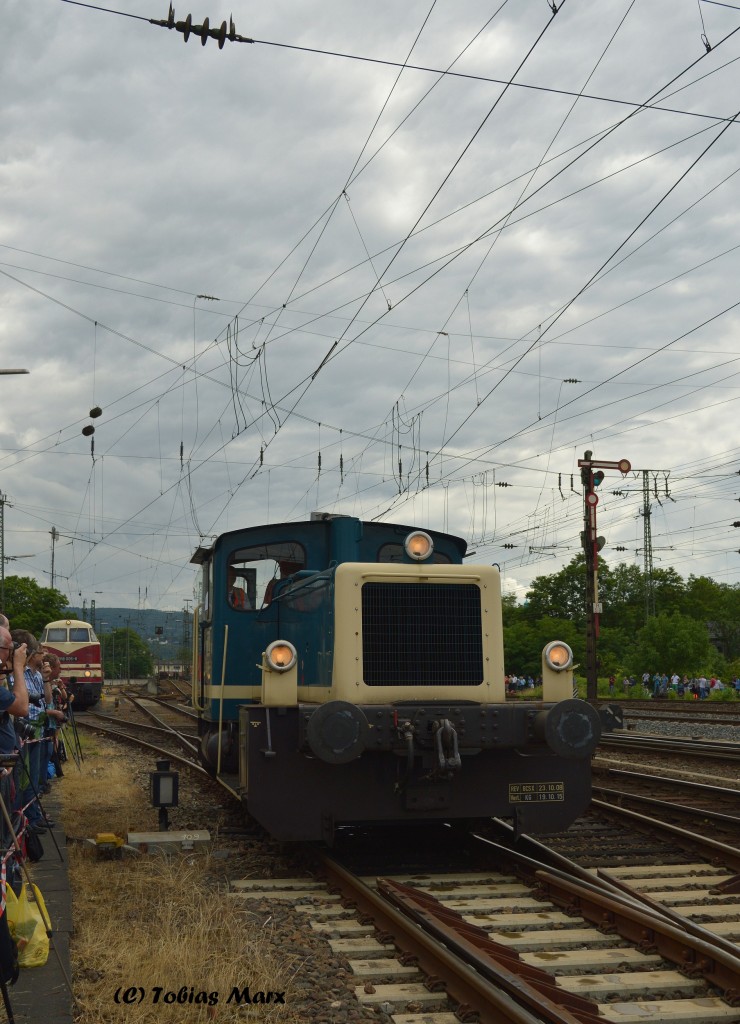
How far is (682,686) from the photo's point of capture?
4388cm

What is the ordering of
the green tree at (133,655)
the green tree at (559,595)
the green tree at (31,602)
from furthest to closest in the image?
1. the green tree at (133,655)
2. the green tree at (559,595)
3. the green tree at (31,602)

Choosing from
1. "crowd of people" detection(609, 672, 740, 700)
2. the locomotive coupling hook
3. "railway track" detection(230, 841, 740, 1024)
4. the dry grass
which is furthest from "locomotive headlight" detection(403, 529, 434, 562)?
"crowd of people" detection(609, 672, 740, 700)

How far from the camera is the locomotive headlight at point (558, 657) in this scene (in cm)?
798

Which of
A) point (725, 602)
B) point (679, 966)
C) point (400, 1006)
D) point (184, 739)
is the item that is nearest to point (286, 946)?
point (400, 1006)

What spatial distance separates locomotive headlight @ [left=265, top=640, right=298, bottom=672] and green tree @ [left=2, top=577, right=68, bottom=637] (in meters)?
65.6

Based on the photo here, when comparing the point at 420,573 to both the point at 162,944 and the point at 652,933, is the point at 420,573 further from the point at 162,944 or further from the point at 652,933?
the point at 162,944

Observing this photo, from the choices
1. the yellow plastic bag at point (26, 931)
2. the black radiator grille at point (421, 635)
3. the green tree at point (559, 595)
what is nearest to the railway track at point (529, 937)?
the black radiator grille at point (421, 635)

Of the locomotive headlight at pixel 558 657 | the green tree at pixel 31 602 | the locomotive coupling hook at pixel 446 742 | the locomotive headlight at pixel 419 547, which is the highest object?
the green tree at pixel 31 602

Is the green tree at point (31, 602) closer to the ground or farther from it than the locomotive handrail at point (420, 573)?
farther from it

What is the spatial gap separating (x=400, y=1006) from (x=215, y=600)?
575 centimetres

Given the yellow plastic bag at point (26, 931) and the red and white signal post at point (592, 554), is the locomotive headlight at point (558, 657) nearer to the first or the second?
the yellow plastic bag at point (26, 931)

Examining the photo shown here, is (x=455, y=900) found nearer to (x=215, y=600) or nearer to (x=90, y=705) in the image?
(x=215, y=600)

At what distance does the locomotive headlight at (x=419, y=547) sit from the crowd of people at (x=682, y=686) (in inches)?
1376

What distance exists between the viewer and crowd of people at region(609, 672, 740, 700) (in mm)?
41250
